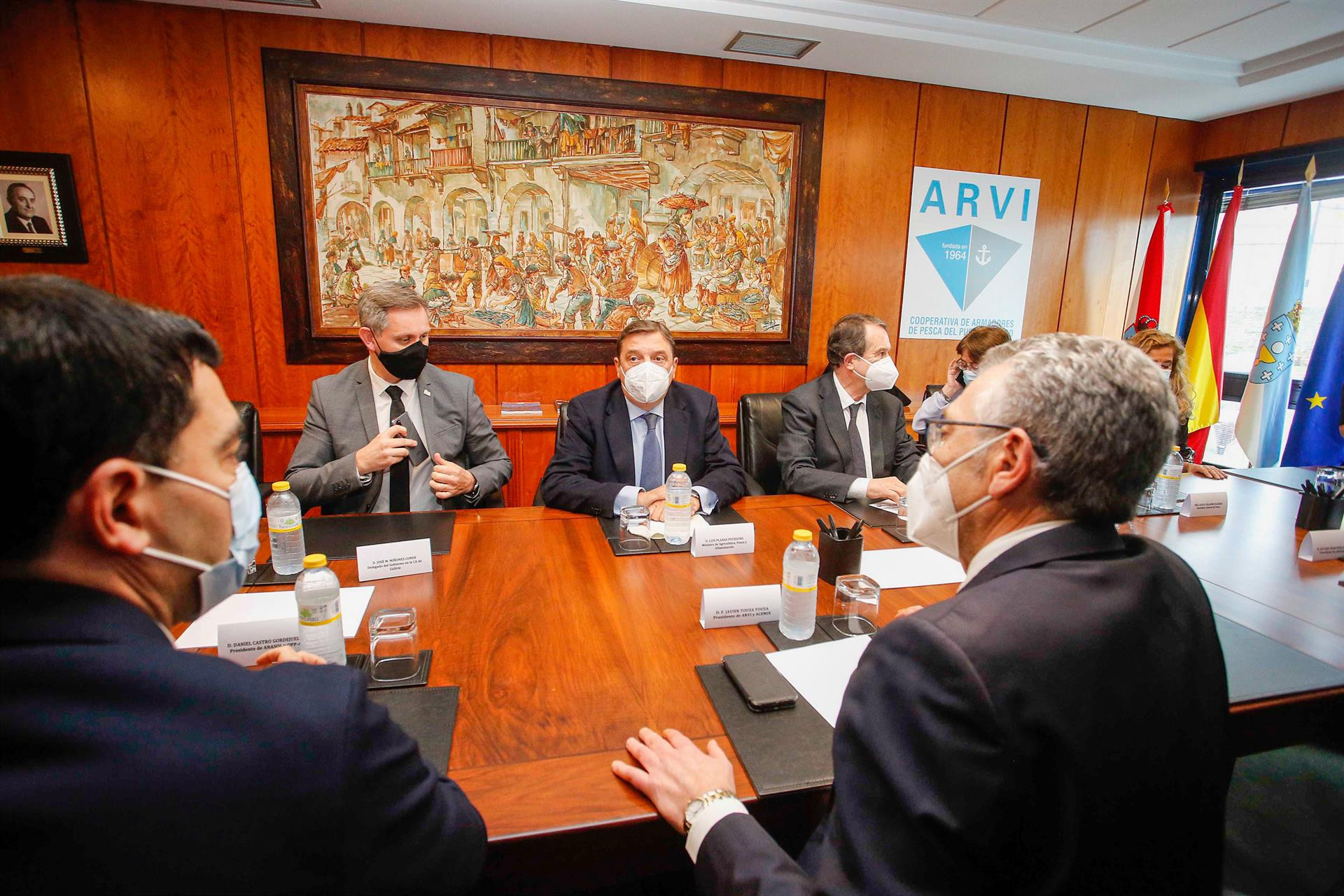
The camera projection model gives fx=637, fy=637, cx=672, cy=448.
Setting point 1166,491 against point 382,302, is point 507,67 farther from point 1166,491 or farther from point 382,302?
point 1166,491

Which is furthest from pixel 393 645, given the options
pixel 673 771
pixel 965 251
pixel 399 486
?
pixel 965 251

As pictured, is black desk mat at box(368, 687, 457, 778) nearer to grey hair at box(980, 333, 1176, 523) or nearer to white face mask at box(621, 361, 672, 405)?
grey hair at box(980, 333, 1176, 523)

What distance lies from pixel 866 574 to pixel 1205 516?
4.99 feet

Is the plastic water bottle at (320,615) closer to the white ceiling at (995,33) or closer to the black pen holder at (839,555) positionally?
the black pen holder at (839,555)

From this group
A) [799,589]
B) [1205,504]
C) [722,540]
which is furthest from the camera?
[1205,504]

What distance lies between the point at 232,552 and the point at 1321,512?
117 inches

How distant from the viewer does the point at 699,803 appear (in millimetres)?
883

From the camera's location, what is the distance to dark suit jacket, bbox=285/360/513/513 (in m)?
2.11

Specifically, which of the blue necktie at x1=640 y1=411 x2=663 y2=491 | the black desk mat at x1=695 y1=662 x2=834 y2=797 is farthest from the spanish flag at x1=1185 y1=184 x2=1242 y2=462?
the black desk mat at x1=695 y1=662 x2=834 y2=797

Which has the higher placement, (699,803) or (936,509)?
(936,509)

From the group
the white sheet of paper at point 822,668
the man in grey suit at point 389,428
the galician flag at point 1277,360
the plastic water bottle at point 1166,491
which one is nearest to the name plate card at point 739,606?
the white sheet of paper at point 822,668

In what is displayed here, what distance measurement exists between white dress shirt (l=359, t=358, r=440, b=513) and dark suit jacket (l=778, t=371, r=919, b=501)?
1.42 metres

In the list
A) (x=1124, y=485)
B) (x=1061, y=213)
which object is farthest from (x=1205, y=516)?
(x=1061, y=213)

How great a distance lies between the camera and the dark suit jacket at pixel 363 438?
2.11 meters
